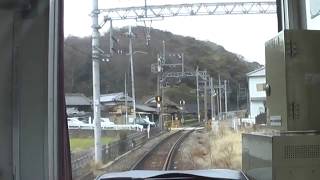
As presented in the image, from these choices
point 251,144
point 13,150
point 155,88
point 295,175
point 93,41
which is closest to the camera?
point 295,175

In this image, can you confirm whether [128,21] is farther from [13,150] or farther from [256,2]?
[13,150]

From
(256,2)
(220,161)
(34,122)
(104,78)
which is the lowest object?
(220,161)

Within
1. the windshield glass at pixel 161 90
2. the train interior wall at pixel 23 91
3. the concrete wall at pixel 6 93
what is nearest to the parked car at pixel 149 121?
the windshield glass at pixel 161 90

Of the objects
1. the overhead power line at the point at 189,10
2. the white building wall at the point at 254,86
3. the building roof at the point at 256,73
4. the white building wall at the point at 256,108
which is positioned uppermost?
the overhead power line at the point at 189,10

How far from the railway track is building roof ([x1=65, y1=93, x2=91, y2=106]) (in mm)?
476

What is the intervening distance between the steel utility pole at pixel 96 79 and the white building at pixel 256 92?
0.94 meters

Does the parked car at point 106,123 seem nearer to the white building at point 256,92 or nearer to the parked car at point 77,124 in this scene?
the parked car at point 77,124

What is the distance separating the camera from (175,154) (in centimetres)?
309

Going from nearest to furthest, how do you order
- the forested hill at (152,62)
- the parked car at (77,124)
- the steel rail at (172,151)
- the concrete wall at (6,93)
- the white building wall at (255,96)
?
the concrete wall at (6,93)
the parked car at (77,124)
the forested hill at (152,62)
the white building wall at (255,96)
the steel rail at (172,151)

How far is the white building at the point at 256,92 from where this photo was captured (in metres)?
2.88

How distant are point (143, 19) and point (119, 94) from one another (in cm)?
48

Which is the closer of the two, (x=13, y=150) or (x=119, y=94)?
(x=13, y=150)

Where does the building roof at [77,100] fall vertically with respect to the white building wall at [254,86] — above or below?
below

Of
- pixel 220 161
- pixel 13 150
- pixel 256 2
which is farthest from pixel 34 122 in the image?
pixel 256 2
